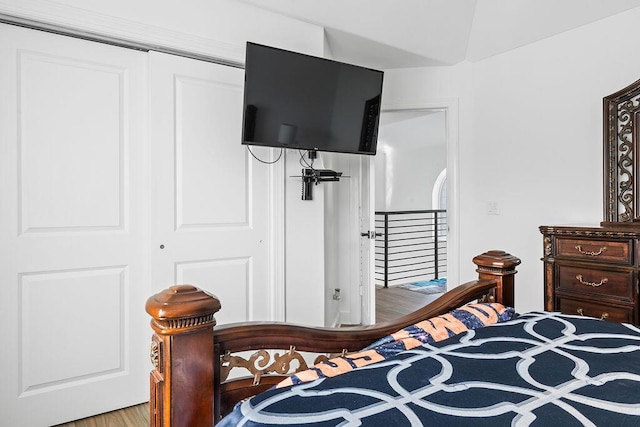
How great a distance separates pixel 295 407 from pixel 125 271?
186 centimetres

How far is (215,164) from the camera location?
8.13 ft

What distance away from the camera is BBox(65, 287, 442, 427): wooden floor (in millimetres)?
2139

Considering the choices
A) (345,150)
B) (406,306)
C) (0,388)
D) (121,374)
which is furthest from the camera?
(406,306)

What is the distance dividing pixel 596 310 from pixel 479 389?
2027 mm

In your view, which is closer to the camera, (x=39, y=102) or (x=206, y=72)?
(x=39, y=102)

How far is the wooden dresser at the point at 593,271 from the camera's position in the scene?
2256mm

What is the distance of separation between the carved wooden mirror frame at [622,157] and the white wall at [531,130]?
112mm

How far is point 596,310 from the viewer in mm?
2383

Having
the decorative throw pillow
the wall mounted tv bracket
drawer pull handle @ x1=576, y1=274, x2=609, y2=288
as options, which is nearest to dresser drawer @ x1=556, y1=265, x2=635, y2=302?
drawer pull handle @ x1=576, y1=274, x2=609, y2=288

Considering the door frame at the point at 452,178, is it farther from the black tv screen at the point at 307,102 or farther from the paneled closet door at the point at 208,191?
the paneled closet door at the point at 208,191

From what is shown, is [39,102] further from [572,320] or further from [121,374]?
[572,320]

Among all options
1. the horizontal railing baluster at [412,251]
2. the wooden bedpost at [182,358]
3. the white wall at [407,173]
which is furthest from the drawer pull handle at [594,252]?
the white wall at [407,173]

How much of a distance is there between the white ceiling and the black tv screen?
1.55 feet

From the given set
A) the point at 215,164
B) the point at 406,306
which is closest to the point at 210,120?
the point at 215,164
